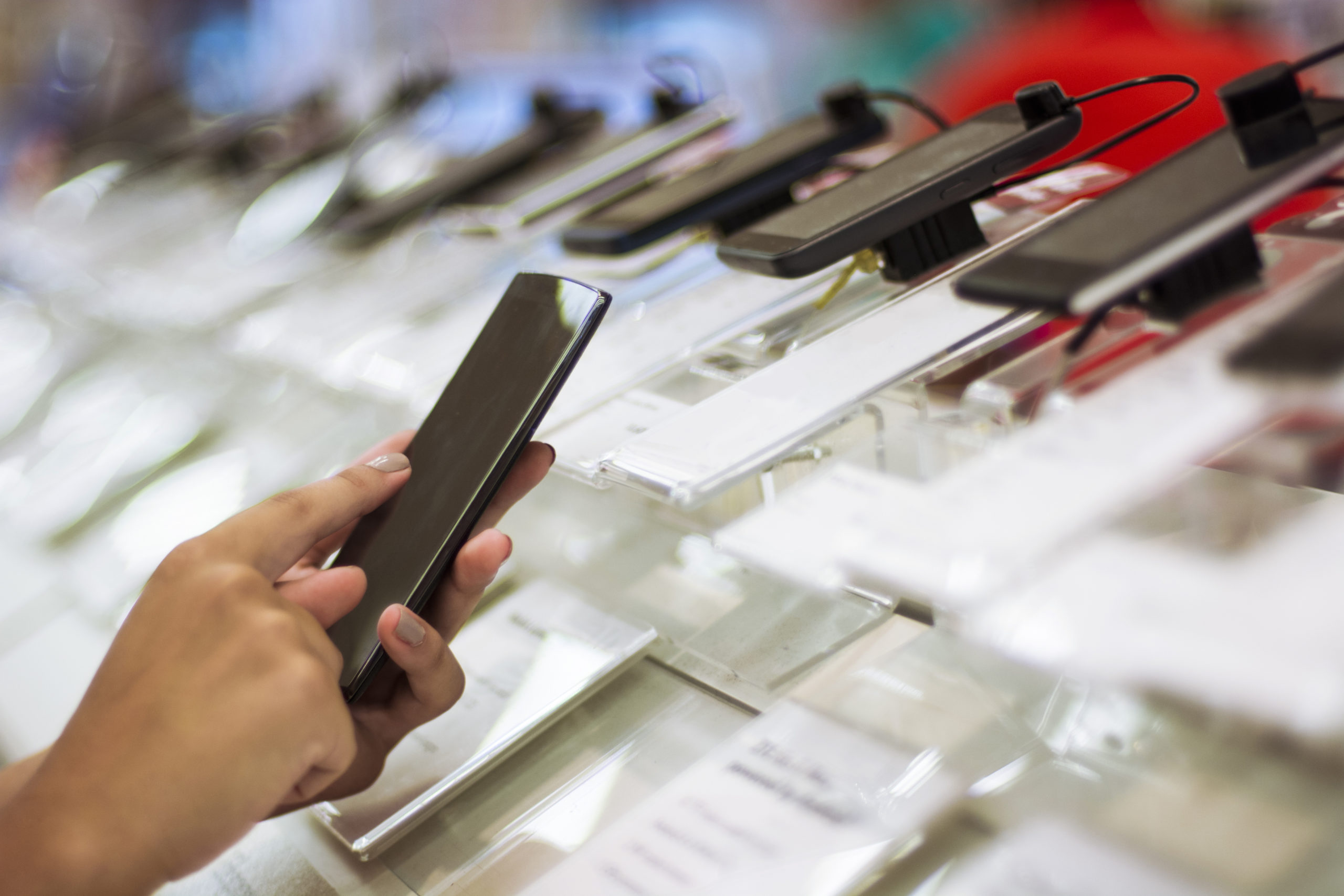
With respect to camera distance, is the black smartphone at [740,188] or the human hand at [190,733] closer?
the human hand at [190,733]

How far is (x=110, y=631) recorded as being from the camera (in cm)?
101

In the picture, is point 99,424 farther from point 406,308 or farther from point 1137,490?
point 1137,490

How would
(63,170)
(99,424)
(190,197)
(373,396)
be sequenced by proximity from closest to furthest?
(373,396), (99,424), (190,197), (63,170)

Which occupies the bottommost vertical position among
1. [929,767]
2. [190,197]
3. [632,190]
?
[929,767]

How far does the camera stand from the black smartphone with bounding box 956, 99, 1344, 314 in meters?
0.44

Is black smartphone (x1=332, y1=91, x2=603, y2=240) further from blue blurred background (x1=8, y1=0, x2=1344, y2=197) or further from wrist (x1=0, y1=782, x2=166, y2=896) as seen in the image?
wrist (x1=0, y1=782, x2=166, y2=896)

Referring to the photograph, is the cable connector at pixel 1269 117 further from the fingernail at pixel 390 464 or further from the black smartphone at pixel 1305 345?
the fingernail at pixel 390 464

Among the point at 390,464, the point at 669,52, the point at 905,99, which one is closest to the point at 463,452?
the point at 390,464

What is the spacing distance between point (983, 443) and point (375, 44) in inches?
119

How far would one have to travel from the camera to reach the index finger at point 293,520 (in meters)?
0.57

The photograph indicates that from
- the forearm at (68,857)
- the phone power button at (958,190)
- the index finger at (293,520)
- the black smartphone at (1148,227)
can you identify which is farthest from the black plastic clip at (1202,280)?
the forearm at (68,857)

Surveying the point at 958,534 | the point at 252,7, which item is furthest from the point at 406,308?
the point at 252,7

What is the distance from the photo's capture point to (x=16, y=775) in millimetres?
680

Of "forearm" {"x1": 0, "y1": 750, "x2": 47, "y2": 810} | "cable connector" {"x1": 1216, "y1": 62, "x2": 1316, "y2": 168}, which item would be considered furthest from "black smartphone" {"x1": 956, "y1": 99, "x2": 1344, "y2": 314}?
"forearm" {"x1": 0, "y1": 750, "x2": 47, "y2": 810}
